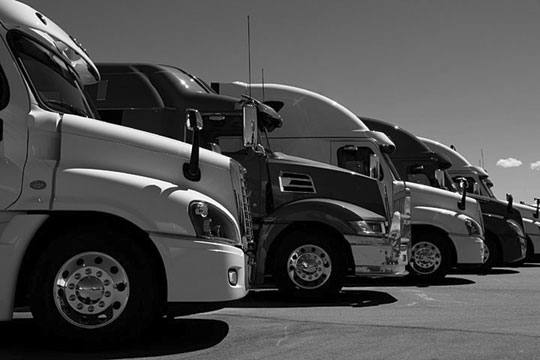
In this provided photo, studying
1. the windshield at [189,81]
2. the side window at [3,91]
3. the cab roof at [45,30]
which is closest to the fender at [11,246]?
the side window at [3,91]

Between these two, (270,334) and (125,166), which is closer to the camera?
(125,166)

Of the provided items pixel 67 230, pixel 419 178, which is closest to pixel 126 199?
pixel 67 230

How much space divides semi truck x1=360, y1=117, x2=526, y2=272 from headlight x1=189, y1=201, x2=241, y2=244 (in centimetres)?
815

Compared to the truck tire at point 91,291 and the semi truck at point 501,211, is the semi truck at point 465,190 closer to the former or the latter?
the semi truck at point 501,211

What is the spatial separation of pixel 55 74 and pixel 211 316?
291 centimetres

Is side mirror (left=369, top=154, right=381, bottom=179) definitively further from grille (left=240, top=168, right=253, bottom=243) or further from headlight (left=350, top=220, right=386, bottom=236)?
grille (left=240, top=168, right=253, bottom=243)

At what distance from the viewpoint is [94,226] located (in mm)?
4969

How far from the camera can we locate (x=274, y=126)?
30.5 feet

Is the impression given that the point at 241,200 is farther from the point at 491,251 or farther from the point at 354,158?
the point at 491,251

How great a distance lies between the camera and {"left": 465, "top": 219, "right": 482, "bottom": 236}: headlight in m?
11.9

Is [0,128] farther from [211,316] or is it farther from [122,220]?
[211,316]

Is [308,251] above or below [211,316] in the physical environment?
above

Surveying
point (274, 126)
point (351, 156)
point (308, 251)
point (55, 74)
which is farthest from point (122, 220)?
point (351, 156)

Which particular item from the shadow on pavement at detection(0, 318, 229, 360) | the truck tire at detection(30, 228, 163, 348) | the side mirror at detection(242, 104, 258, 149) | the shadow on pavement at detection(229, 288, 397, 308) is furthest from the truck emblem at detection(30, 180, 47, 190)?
the shadow on pavement at detection(229, 288, 397, 308)
